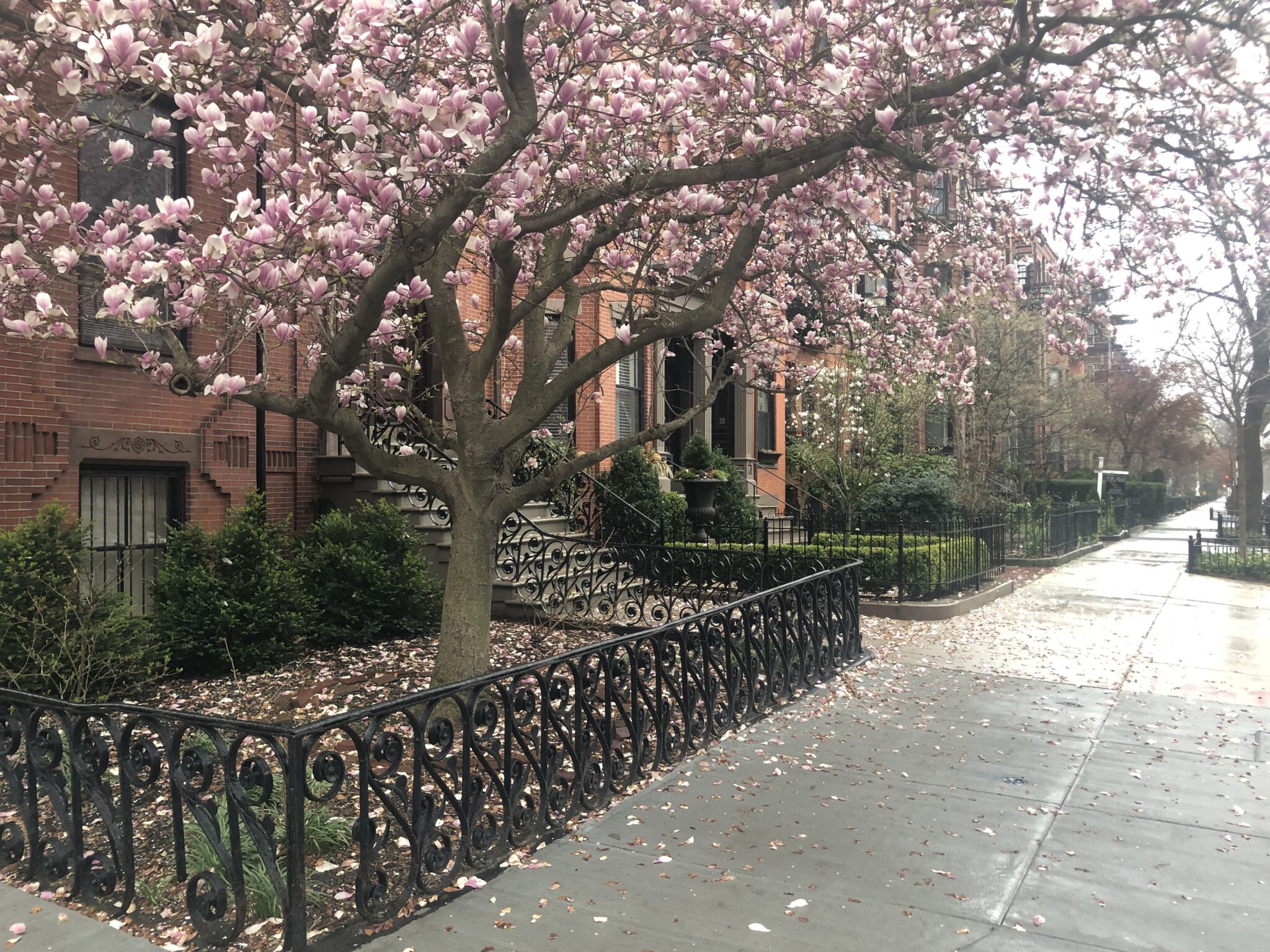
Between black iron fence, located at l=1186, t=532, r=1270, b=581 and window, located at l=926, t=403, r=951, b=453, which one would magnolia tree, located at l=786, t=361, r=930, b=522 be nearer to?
black iron fence, located at l=1186, t=532, r=1270, b=581

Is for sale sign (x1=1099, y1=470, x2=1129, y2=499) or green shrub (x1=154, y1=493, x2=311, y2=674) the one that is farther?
for sale sign (x1=1099, y1=470, x2=1129, y2=499)

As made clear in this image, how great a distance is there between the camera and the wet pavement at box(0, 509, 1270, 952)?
3744 mm

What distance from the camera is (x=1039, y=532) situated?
21.3 m

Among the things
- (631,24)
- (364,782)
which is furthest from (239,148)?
(364,782)

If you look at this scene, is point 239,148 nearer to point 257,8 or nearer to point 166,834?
point 257,8

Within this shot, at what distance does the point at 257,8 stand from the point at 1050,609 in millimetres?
12671

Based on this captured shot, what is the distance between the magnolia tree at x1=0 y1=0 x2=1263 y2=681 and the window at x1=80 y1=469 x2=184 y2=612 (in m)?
1.60

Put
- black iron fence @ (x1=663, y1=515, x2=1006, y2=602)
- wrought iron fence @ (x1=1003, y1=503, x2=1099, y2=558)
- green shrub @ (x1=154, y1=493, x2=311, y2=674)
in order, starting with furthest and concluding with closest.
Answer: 1. wrought iron fence @ (x1=1003, y1=503, x2=1099, y2=558)
2. black iron fence @ (x1=663, y1=515, x2=1006, y2=602)
3. green shrub @ (x1=154, y1=493, x2=311, y2=674)

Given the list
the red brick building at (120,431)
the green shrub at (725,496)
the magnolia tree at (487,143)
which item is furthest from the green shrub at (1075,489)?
the red brick building at (120,431)

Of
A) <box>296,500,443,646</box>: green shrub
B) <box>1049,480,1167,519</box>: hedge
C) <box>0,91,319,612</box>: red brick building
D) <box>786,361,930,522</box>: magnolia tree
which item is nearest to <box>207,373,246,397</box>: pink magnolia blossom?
<box>0,91,319,612</box>: red brick building

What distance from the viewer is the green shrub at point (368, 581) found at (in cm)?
885

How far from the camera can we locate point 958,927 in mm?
3795

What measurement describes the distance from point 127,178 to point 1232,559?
20542mm

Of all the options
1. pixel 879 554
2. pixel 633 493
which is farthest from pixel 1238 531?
pixel 633 493
